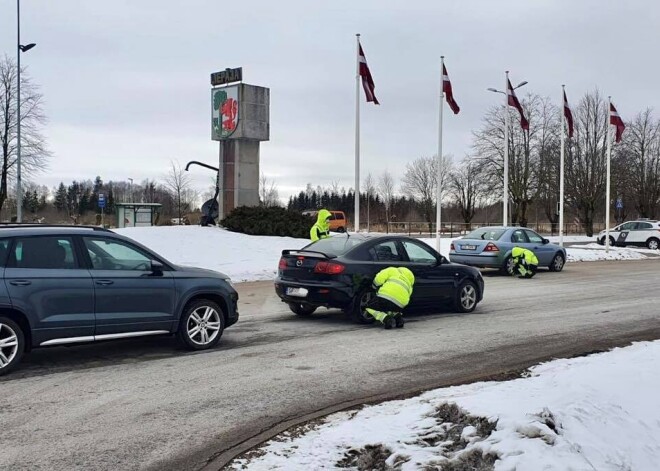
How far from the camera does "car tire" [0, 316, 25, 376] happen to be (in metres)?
6.63

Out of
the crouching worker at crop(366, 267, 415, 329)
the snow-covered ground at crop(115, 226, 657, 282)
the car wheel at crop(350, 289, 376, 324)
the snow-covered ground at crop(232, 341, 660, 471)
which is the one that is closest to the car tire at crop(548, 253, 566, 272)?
the snow-covered ground at crop(115, 226, 657, 282)

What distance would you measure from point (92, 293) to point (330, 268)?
3.92 metres

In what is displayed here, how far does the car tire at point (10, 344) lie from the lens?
6629 mm

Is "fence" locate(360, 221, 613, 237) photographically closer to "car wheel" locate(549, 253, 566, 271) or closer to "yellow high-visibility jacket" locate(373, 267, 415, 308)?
"car wheel" locate(549, 253, 566, 271)

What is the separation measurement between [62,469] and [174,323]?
3665mm

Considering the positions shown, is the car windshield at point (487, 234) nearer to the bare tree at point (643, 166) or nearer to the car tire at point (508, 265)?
the car tire at point (508, 265)

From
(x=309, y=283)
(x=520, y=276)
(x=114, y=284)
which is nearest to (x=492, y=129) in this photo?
(x=520, y=276)

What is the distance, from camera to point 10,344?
6656 mm

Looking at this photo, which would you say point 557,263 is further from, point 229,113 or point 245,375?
point 245,375

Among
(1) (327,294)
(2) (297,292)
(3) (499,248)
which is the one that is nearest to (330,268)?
(1) (327,294)

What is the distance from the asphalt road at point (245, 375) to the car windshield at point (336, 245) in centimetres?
123

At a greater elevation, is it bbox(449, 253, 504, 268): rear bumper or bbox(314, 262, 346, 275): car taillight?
bbox(314, 262, 346, 275): car taillight

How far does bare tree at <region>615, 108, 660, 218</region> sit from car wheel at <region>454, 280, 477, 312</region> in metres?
52.1

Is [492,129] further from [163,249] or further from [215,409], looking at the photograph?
[215,409]
